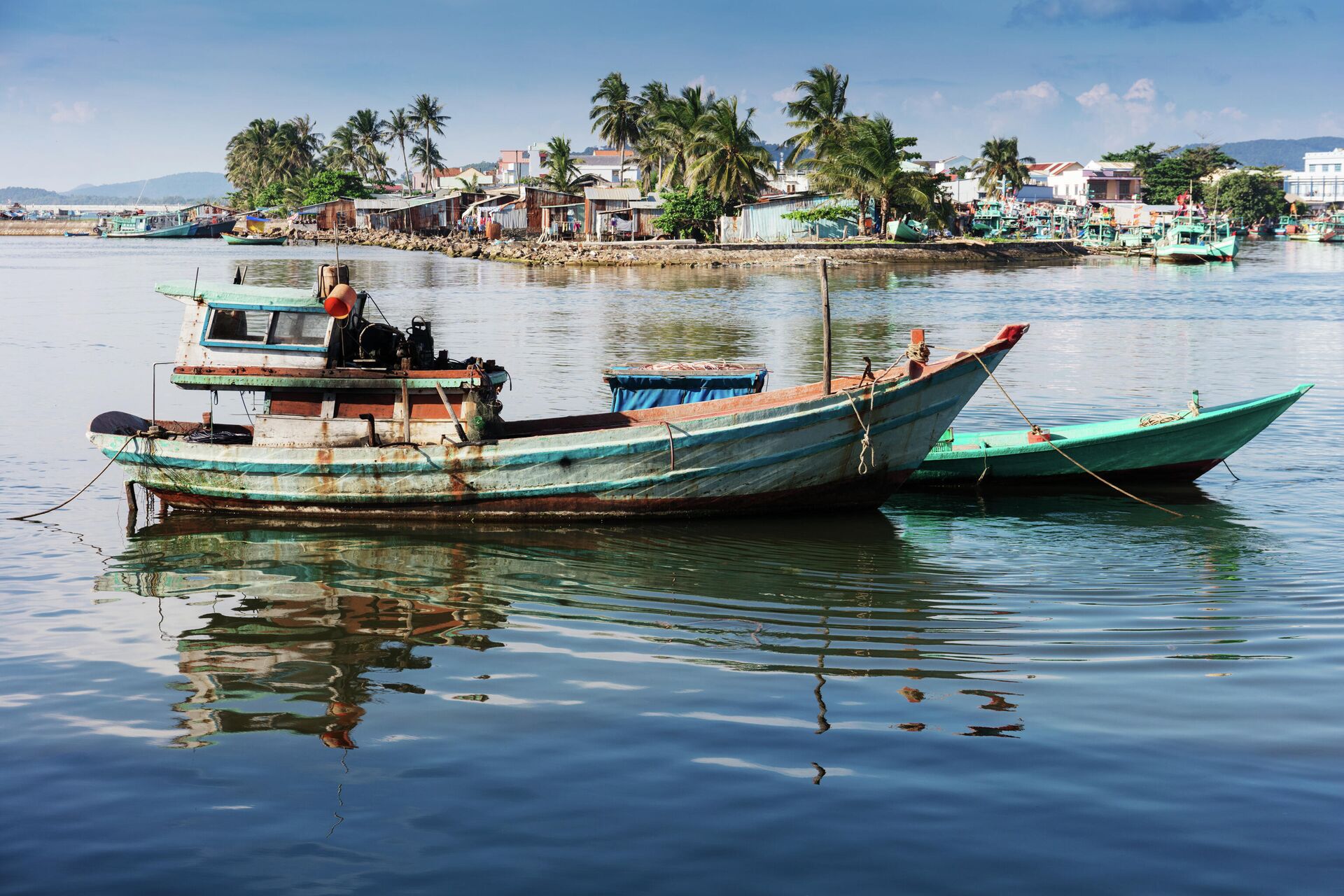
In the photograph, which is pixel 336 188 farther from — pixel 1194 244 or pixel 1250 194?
pixel 1250 194

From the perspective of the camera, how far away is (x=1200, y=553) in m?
11.4

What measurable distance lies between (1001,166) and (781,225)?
37.3 metres

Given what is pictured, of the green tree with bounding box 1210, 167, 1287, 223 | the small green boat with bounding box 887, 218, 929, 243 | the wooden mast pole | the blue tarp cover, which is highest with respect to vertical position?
the green tree with bounding box 1210, 167, 1287, 223

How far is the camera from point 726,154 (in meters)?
63.5

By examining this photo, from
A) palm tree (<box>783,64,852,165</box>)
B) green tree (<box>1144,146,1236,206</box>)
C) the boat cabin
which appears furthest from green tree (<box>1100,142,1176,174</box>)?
the boat cabin

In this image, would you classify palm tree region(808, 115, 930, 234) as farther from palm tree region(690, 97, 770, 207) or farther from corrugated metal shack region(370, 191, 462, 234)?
corrugated metal shack region(370, 191, 462, 234)

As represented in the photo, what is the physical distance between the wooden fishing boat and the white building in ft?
573

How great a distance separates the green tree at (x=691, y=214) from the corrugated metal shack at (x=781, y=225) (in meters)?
1.38

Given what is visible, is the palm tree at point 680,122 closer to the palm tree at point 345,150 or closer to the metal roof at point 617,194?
the metal roof at point 617,194

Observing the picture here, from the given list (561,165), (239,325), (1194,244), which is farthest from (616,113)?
(239,325)

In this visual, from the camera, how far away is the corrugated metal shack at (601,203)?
Answer: 7400 cm

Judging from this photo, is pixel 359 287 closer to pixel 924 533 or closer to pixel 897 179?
pixel 897 179

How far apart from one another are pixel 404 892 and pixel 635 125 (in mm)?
81544

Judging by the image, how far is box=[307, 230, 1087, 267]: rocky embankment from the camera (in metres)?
62.1
